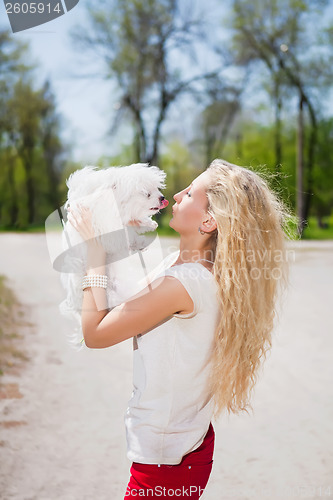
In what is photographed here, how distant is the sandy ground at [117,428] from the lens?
3.28 metres

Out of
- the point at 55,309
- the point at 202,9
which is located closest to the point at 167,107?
the point at 202,9

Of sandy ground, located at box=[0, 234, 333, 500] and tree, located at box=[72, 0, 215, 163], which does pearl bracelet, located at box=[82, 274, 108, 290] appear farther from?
tree, located at box=[72, 0, 215, 163]

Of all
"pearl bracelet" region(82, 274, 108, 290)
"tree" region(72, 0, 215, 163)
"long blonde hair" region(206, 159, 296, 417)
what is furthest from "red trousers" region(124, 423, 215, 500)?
"tree" region(72, 0, 215, 163)

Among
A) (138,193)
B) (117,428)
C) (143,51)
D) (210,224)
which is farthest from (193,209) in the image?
(143,51)

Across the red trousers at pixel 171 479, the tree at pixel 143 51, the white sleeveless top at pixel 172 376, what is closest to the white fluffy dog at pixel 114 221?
the white sleeveless top at pixel 172 376

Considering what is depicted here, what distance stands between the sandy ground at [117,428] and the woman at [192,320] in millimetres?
514

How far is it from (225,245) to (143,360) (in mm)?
473

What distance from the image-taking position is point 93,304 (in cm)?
161

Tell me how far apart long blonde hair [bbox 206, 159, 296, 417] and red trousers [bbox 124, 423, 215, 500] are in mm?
203

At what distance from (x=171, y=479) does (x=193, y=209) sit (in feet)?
3.03

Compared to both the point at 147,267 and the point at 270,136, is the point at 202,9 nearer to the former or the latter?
the point at 270,136

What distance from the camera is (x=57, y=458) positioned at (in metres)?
3.60

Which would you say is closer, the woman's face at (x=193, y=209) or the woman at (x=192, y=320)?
the woman at (x=192, y=320)

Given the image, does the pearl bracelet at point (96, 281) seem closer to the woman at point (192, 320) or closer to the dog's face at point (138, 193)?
the woman at point (192, 320)
